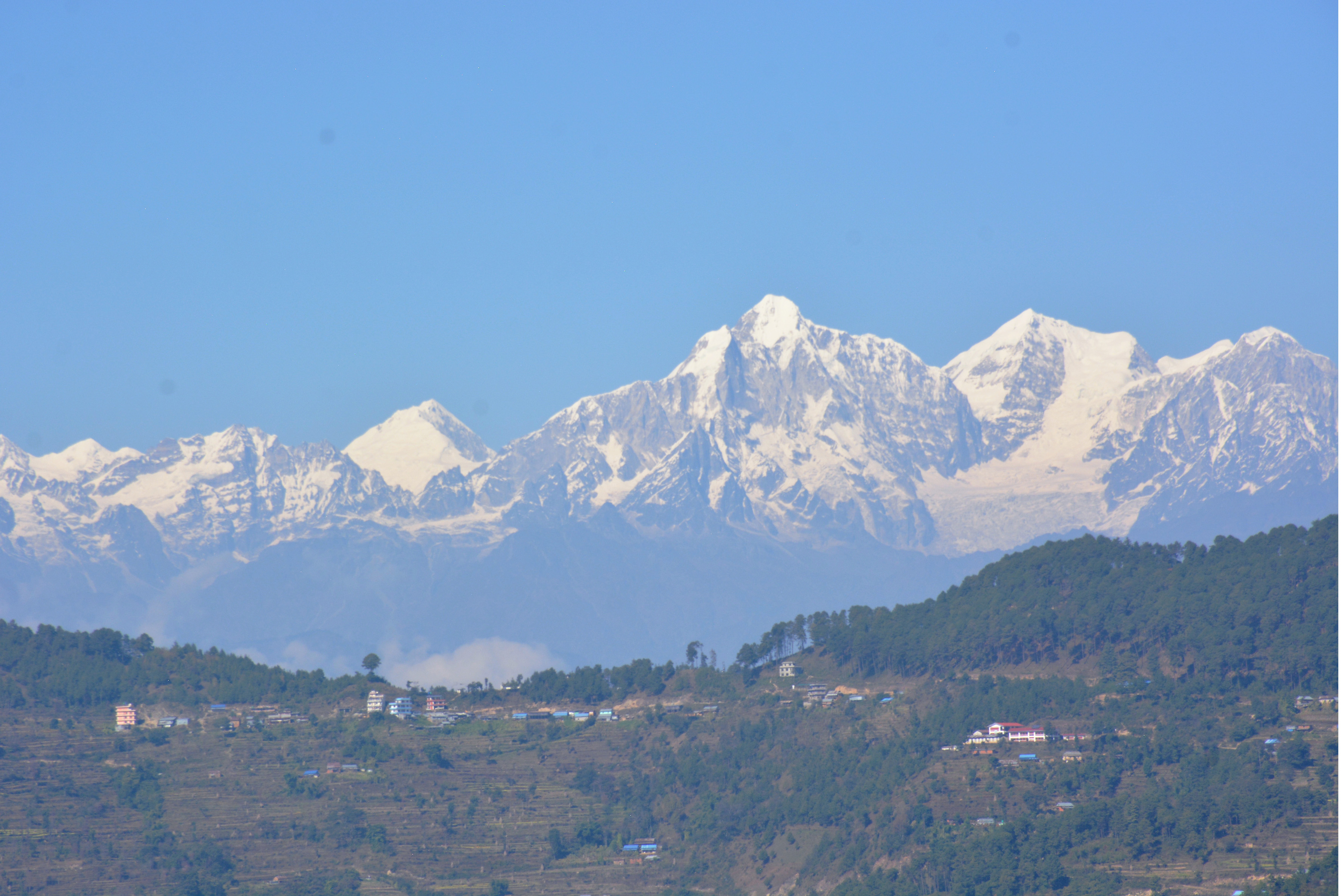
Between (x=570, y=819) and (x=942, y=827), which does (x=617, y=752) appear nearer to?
(x=570, y=819)

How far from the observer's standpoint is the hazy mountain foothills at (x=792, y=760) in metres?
123

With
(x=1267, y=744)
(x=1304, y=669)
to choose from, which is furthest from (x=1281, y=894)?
(x=1304, y=669)

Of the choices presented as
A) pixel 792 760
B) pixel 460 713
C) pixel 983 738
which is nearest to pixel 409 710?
pixel 460 713

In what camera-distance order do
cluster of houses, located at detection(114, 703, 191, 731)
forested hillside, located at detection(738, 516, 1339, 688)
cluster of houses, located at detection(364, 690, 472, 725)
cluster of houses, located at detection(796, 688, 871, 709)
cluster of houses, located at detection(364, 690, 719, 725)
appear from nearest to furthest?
forested hillside, located at detection(738, 516, 1339, 688) → cluster of houses, located at detection(796, 688, 871, 709) → cluster of houses, located at detection(114, 703, 191, 731) → cluster of houses, located at detection(364, 690, 719, 725) → cluster of houses, located at detection(364, 690, 472, 725)

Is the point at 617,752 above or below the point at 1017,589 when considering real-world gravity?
below

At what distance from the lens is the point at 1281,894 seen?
103688 mm

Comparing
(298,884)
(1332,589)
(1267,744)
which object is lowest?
(298,884)

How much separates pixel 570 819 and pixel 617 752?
1303cm

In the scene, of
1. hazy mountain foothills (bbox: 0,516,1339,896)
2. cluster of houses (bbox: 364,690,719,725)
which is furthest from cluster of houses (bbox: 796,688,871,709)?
cluster of houses (bbox: 364,690,719,725)

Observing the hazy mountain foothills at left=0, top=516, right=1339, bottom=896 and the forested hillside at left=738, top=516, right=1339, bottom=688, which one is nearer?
the hazy mountain foothills at left=0, top=516, right=1339, bottom=896

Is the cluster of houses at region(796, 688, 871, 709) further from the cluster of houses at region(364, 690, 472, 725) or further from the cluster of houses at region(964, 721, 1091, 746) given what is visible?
the cluster of houses at region(364, 690, 472, 725)

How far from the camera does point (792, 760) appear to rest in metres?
146

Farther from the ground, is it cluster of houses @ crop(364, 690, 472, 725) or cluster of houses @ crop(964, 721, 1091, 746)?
cluster of houses @ crop(364, 690, 472, 725)

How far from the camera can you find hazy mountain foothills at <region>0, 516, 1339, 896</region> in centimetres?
12262
